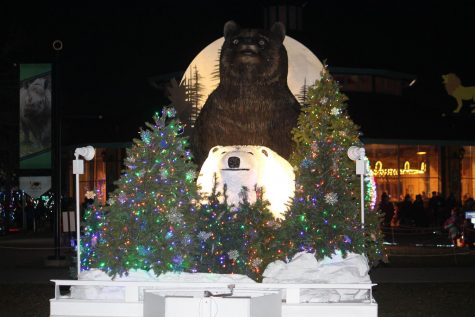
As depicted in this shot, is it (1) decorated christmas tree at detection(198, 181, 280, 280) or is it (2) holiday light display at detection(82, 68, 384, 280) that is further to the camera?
(1) decorated christmas tree at detection(198, 181, 280, 280)

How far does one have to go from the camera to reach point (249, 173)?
597 inches

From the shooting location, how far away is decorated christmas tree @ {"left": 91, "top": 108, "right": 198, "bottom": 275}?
40.3 ft

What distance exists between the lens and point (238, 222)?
14.1 m

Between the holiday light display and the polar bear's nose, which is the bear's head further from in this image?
the polar bear's nose

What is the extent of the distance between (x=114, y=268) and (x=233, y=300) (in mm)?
2792

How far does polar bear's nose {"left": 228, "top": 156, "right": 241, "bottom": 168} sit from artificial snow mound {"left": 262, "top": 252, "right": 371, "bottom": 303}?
2289 mm

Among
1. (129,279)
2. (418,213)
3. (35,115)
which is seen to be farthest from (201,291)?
(418,213)

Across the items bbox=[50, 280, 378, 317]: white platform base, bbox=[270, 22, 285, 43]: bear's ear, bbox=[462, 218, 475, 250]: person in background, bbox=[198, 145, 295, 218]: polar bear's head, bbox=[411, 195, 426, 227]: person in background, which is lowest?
bbox=[50, 280, 378, 317]: white platform base

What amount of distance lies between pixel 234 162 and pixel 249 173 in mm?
353

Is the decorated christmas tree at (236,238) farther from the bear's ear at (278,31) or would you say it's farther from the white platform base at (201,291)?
the bear's ear at (278,31)

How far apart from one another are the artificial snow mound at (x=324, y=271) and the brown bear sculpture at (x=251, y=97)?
411cm

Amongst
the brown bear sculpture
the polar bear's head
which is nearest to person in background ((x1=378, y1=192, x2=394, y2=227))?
the brown bear sculpture

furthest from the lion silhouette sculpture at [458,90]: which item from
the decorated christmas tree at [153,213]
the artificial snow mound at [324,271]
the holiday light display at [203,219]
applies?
the decorated christmas tree at [153,213]

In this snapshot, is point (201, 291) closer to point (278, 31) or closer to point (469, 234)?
point (278, 31)
